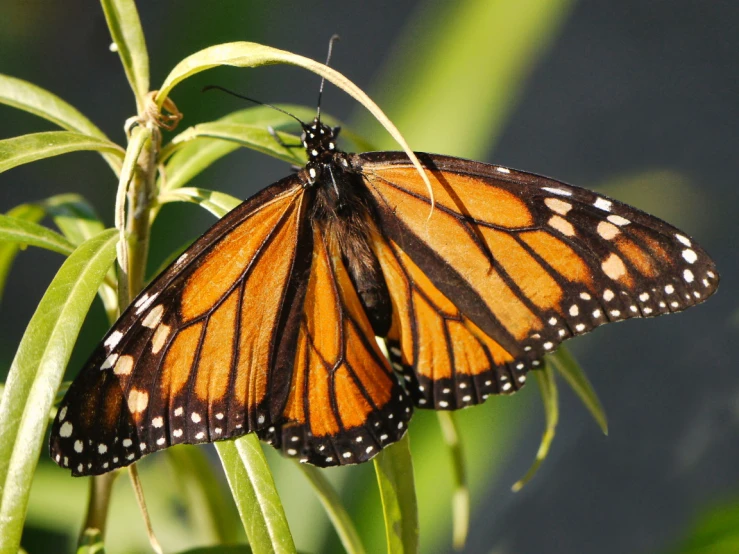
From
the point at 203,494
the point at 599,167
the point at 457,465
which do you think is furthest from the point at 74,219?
the point at 599,167

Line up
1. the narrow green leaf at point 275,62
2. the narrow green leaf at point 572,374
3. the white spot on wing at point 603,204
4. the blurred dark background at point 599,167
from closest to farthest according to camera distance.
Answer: the narrow green leaf at point 275,62 → the white spot on wing at point 603,204 → the narrow green leaf at point 572,374 → the blurred dark background at point 599,167

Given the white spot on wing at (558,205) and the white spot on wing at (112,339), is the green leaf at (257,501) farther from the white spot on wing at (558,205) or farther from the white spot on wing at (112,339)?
the white spot on wing at (558,205)

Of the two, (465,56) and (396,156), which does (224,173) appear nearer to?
(465,56)

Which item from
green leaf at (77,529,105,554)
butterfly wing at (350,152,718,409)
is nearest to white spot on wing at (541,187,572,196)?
butterfly wing at (350,152,718,409)

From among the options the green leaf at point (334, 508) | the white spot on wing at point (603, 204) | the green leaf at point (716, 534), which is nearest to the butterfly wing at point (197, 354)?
the green leaf at point (334, 508)

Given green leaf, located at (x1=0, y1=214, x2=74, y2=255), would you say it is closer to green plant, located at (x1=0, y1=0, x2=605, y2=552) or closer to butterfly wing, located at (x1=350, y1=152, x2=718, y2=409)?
green plant, located at (x1=0, y1=0, x2=605, y2=552)

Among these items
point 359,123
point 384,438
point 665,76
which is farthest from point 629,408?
point 384,438
